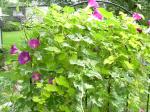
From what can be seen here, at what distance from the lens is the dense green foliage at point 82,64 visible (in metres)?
1.75

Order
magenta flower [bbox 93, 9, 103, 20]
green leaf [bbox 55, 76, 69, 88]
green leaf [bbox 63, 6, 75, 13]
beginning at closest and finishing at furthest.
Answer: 1. green leaf [bbox 55, 76, 69, 88]
2. green leaf [bbox 63, 6, 75, 13]
3. magenta flower [bbox 93, 9, 103, 20]

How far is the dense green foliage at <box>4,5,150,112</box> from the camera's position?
1.75 metres

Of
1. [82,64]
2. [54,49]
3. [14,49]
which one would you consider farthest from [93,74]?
[14,49]

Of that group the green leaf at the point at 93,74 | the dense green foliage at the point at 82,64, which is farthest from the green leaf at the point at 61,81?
the green leaf at the point at 93,74

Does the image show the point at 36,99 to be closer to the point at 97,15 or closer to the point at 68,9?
the point at 68,9

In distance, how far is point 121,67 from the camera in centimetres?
190

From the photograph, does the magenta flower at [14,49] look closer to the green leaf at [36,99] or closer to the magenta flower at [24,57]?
the magenta flower at [24,57]

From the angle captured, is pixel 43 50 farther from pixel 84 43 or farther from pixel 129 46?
pixel 129 46

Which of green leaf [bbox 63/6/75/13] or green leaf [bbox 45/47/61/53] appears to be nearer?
green leaf [bbox 45/47/61/53]

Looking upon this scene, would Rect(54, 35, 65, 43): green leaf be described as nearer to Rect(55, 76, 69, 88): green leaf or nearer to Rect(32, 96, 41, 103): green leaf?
Rect(55, 76, 69, 88): green leaf

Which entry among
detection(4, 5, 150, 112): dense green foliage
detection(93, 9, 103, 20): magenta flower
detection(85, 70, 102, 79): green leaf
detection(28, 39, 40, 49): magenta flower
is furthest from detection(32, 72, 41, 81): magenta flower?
detection(93, 9, 103, 20): magenta flower

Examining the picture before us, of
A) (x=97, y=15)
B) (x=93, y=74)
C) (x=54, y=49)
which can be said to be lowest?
(x=93, y=74)

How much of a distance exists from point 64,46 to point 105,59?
0.21 meters

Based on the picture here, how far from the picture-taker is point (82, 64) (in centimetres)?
172
